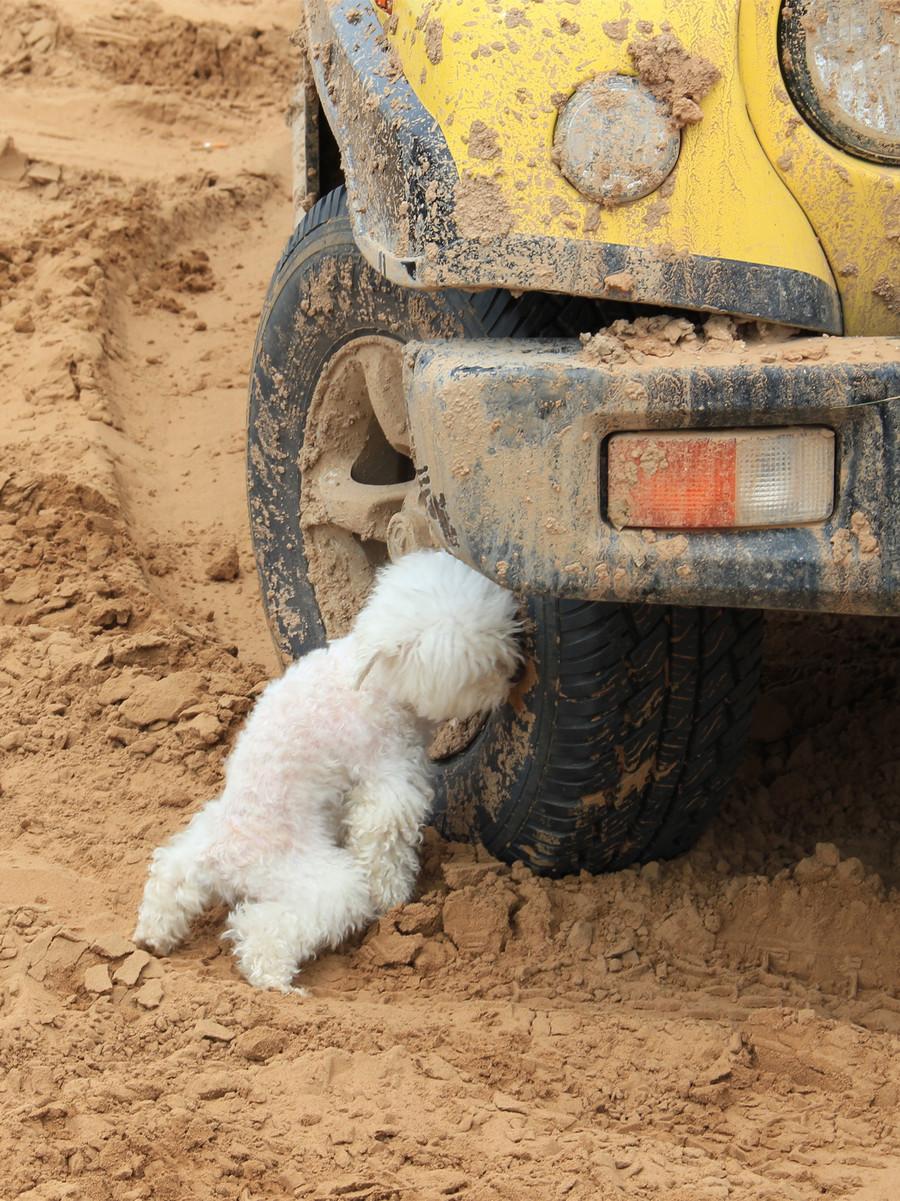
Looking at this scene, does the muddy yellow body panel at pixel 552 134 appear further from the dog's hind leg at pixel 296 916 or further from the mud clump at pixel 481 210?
the dog's hind leg at pixel 296 916

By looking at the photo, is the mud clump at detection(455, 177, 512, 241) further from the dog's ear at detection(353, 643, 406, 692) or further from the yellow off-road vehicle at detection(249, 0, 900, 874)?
the dog's ear at detection(353, 643, 406, 692)

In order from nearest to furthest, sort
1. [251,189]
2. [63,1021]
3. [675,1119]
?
[675,1119] → [63,1021] → [251,189]

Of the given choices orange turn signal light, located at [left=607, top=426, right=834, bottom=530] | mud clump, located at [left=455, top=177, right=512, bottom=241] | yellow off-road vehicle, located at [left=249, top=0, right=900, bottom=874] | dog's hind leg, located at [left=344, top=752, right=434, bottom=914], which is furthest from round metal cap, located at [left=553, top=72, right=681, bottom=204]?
dog's hind leg, located at [left=344, top=752, right=434, bottom=914]

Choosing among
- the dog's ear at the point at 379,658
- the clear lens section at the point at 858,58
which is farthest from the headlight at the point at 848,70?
the dog's ear at the point at 379,658

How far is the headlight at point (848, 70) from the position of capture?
7.47 ft

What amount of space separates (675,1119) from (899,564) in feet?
3.20

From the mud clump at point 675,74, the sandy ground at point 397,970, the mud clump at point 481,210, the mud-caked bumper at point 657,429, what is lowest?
the sandy ground at point 397,970

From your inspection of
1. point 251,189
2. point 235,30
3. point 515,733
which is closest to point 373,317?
point 515,733

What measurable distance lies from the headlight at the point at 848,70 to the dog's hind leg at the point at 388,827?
149 cm

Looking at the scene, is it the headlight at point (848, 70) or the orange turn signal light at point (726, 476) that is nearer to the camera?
the orange turn signal light at point (726, 476)

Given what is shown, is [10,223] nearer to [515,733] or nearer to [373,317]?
[373,317]

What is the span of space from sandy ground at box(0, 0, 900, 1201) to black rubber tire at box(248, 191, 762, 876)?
11cm

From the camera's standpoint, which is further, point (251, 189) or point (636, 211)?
point (251, 189)

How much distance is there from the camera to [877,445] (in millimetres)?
2127
